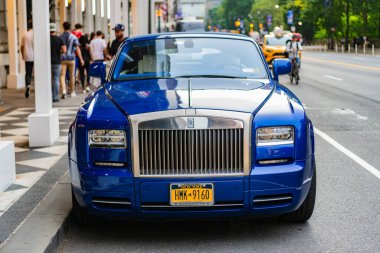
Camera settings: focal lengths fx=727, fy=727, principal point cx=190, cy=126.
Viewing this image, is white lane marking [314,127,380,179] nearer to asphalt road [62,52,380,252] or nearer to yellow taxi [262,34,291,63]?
asphalt road [62,52,380,252]

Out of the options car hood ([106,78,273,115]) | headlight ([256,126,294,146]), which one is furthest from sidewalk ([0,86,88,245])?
headlight ([256,126,294,146])

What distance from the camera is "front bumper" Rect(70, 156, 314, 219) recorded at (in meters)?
5.31

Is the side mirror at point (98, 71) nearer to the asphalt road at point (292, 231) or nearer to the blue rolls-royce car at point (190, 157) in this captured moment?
the blue rolls-royce car at point (190, 157)

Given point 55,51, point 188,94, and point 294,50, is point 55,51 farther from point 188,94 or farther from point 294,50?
point 188,94

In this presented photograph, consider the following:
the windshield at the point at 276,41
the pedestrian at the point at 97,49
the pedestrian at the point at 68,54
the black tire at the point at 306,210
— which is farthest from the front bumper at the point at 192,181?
the windshield at the point at 276,41

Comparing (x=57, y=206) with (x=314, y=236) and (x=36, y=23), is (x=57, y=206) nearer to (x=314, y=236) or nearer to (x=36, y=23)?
(x=314, y=236)

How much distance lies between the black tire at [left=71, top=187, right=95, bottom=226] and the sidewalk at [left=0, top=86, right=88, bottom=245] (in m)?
0.40

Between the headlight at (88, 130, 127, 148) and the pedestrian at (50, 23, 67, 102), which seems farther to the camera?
the pedestrian at (50, 23, 67, 102)

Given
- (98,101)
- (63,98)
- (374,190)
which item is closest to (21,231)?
(98,101)

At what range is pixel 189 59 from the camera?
22.8ft

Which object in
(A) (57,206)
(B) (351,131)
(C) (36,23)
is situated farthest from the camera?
(B) (351,131)

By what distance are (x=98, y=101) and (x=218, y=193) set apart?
4.29 feet

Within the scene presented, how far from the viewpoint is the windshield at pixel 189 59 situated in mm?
6805

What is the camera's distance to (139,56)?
7.07 m
